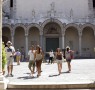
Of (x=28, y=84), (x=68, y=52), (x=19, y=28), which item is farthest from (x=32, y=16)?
(x=28, y=84)

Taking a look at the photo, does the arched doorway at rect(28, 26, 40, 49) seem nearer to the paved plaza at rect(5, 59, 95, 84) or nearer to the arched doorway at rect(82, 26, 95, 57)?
the arched doorway at rect(82, 26, 95, 57)

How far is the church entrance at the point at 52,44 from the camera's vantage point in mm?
39719

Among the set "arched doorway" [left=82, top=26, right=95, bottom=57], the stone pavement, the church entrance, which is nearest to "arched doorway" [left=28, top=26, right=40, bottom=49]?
the church entrance

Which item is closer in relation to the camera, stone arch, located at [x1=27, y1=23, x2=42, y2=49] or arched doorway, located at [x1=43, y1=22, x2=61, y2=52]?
arched doorway, located at [x1=43, y1=22, x2=61, y2=52]

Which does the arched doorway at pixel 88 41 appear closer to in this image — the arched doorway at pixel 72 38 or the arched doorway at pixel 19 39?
the arched doorway at pixel 72 38

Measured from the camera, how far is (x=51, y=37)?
4025 centimetres

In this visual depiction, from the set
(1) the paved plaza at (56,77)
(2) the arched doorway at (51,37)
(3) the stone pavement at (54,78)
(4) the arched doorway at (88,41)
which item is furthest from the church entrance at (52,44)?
(3) the stone pavement at (54,78)

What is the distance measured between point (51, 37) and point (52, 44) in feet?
3.32

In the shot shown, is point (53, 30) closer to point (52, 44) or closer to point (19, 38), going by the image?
point (52, 44)

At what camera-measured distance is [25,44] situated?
38844mm

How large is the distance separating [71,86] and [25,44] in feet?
96.4

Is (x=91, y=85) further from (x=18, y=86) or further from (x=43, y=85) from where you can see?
(x=18, y=86)

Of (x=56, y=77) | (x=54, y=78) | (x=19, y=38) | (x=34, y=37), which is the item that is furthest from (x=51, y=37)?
(x=54, y=78)

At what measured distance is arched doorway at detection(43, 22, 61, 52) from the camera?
129ft
